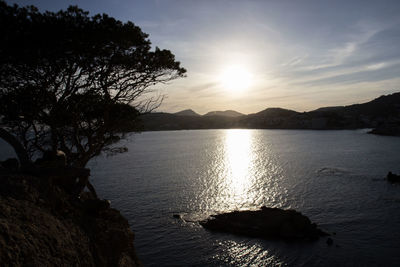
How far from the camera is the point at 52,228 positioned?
25.7 feet

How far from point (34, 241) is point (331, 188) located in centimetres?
4061

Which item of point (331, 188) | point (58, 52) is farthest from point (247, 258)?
point (331, 188)

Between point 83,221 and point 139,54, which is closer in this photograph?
point 83,221

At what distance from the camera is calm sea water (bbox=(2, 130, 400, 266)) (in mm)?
20016

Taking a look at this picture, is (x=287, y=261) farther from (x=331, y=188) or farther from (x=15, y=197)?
(x=331, y=188)

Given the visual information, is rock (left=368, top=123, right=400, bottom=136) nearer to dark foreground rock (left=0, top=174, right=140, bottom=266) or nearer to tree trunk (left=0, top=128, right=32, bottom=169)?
dark foreground rock (left=0, top=174, right=140, bottom=266)

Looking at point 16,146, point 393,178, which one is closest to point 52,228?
point 16,146

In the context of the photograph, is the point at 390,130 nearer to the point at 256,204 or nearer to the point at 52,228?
the point at 256,204

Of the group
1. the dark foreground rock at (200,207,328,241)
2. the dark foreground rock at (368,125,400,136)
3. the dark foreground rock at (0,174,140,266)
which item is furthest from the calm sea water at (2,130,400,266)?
the dark foreground rock at (368,125,400,136)

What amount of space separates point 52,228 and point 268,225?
808 inches

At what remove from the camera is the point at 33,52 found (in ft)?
38.8

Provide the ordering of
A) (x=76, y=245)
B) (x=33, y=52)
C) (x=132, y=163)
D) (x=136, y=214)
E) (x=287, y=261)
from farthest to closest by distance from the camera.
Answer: (x=132, y=163) < (x=136, y=214) < (x=287, y=261) < (x=33, y=52) < (x=76, y=245)

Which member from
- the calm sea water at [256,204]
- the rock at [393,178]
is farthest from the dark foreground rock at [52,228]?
the rock at [393,178]

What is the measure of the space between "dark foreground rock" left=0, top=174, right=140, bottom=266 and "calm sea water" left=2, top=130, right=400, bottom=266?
10.6m
